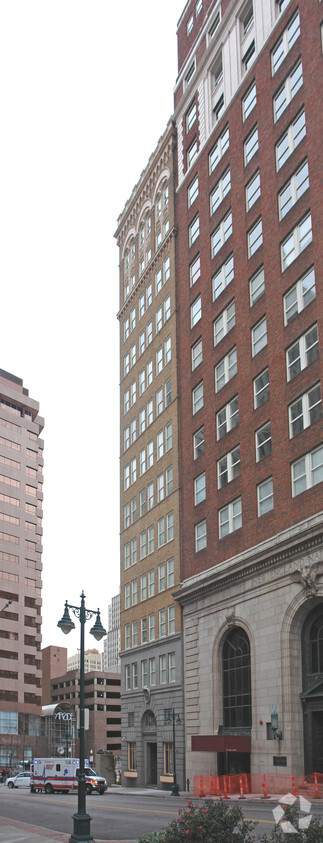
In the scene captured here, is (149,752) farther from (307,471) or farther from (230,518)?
(307,471)

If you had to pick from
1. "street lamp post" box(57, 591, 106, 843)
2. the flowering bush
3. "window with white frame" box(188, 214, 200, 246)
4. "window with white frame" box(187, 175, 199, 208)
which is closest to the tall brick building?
"window with white frame" box(188, 214, 200, 246)

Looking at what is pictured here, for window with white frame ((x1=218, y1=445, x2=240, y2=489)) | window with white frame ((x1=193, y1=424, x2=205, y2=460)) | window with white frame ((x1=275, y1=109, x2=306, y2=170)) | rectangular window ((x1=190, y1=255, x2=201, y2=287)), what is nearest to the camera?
window with white frame ((x1=275, y1=109, x2=306, y2=170))

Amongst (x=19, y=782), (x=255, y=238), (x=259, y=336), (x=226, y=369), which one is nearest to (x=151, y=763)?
(x=19, y=782)

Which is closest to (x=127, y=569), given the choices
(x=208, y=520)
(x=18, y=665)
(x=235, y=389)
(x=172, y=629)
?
(x=172, y=629)

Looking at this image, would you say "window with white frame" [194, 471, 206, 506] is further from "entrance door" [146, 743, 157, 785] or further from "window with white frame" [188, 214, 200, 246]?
"entrance door" [146, 743, 157, 785]

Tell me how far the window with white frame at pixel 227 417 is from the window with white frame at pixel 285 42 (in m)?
17.7

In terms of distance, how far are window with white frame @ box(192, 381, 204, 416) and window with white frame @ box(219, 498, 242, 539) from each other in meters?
8.27

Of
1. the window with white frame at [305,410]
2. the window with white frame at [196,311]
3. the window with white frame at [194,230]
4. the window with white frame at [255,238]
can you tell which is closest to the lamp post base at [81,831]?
the window with white frame at [305,410]

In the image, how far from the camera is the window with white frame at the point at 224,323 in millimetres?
47625

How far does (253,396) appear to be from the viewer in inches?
1695

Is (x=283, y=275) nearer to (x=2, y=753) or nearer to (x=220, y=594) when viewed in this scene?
(x=220, y=594)

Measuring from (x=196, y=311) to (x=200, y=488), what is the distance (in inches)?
460

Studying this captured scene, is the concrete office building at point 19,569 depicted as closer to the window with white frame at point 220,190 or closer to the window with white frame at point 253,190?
the window with white frame at point 220,190

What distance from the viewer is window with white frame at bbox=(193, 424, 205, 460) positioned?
51159mm
